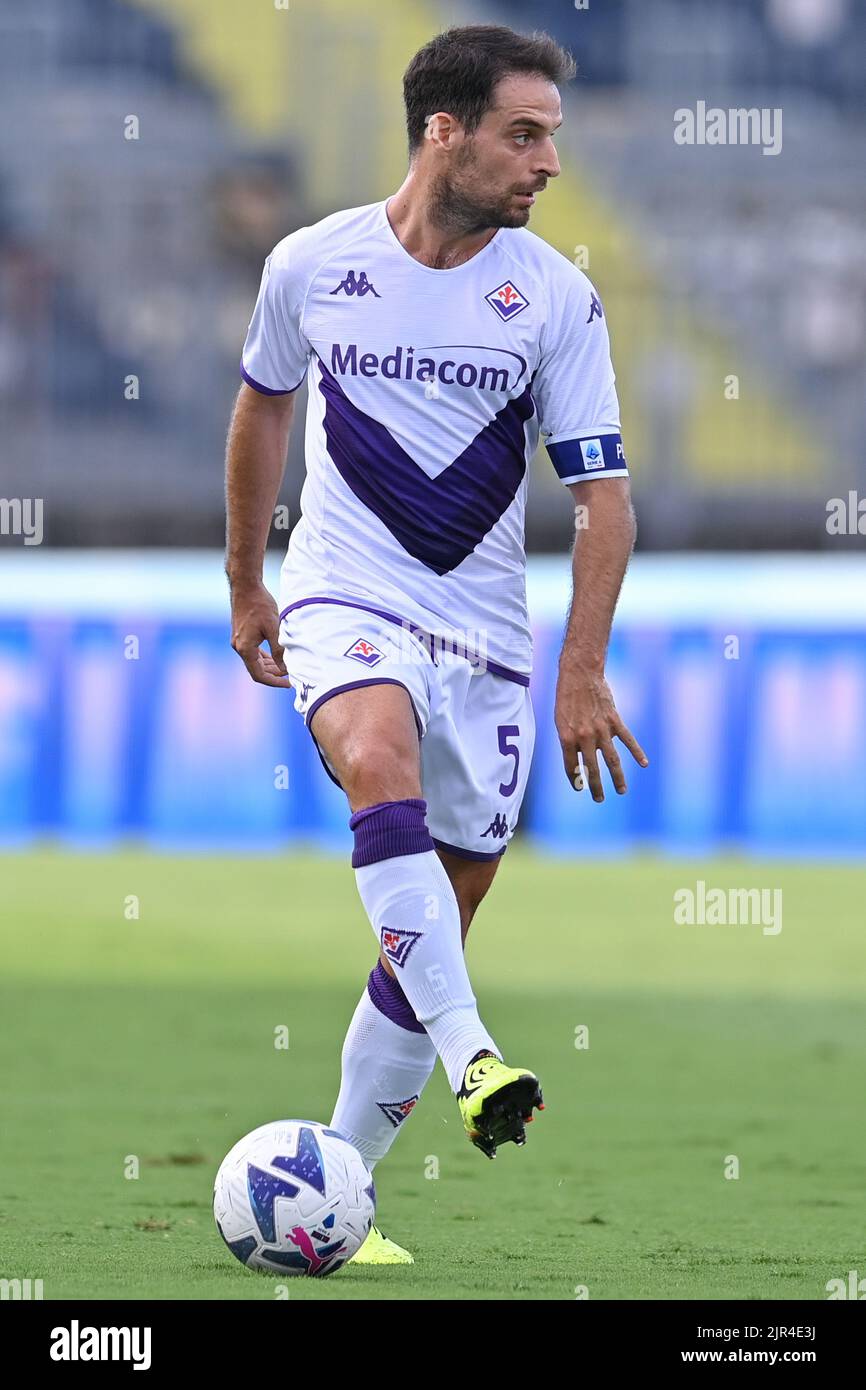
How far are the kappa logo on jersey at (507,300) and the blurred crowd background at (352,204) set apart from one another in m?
9.68

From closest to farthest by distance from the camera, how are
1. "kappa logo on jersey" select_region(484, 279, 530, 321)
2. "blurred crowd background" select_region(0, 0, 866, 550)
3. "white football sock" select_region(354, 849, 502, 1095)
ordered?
1. "white football sock" select_region(354, 849, 502, 1095)
2. "kappa logo on jersey" select_region(484, 279, 530, 321)
3. "blurred crowd background" select_region(0, 0, 866, 550)

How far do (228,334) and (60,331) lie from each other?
1178mm

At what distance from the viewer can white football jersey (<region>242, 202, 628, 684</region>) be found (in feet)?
14.8

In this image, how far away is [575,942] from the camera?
10727 millimetres

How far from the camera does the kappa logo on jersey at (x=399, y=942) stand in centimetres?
412

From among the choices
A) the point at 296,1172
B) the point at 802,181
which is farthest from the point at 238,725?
the point at 296,1172

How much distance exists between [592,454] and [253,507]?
785 millimetres

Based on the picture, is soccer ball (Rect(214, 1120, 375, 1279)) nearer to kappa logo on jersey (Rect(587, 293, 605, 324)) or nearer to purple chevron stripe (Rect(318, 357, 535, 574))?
purple chevron stripe (Rect(318, 357, 535, 574))

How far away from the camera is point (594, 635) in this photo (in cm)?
441

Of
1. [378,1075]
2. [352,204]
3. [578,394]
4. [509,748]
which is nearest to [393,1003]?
[378,1075]

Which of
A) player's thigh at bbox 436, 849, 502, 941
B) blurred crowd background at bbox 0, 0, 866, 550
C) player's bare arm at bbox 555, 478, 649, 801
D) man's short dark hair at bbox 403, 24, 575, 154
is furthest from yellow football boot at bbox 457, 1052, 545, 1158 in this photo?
blurred crowd background at bbox 0, 0, 866, 550

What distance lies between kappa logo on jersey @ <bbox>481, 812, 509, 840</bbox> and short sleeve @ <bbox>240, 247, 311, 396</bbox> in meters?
1.03

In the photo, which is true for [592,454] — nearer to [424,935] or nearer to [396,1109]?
[424,935]

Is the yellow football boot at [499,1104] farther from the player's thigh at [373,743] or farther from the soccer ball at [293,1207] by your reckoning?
the player's thigh at [373,743]
